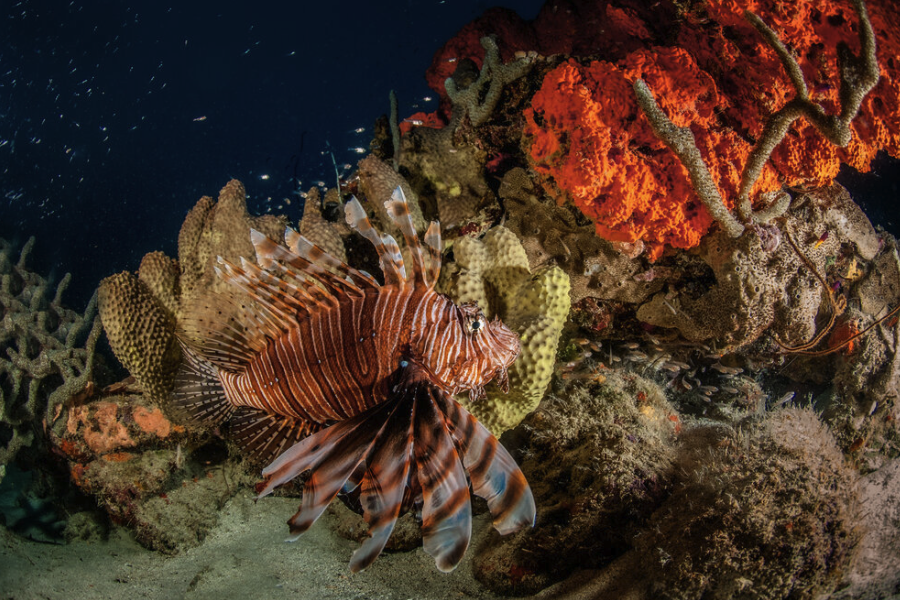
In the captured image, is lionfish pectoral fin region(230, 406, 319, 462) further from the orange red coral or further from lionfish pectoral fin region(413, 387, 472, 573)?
the orange red coral

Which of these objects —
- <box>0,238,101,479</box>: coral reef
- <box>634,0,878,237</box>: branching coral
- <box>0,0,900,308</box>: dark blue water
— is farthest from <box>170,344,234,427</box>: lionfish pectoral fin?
<box>0,0,900,308</box>: dark blue water

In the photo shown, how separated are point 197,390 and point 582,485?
7.78 feet

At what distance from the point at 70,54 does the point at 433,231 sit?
33.8m

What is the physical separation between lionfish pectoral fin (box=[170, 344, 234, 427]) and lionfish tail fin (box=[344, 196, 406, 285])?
119 centimetres

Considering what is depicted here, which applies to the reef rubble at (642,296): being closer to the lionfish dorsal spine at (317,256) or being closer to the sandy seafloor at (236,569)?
the sandy seafloor at (236,569)

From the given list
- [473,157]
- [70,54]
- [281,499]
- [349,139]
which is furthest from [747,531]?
[349,139]

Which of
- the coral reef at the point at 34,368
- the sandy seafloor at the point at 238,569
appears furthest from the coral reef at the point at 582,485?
the coral reef at the point at 34,368

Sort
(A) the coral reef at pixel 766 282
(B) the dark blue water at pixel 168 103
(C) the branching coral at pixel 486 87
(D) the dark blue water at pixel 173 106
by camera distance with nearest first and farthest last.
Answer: (A) the coral reef at pixel 766 282, (C) the branching coral at pixel 486 87, (D) the dark blue water at pixel 173 106, (B) the dark blue water at pixel 168 103

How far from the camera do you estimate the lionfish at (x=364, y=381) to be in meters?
1.59

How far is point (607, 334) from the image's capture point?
3.95 meters

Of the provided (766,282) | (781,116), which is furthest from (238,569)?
(781,116)

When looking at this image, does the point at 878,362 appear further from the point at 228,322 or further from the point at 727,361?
the point at 228,322

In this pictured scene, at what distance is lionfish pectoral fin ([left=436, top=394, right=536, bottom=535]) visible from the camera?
1572 millimetres

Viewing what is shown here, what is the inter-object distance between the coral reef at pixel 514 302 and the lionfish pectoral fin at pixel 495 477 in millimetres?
877
